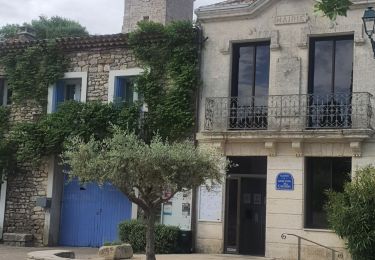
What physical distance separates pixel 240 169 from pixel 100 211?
5055 mm

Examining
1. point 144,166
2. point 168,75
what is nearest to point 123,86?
point 168,75

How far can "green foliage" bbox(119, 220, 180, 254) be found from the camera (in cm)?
1753

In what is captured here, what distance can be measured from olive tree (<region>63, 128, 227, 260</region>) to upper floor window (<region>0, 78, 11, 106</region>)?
10164mm

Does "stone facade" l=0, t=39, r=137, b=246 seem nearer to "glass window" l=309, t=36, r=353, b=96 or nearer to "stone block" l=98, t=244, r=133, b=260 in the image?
"stone block" l=98, t=244, r=133, b=260

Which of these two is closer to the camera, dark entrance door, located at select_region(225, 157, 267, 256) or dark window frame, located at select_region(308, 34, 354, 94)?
dark window frame, located at select_region(308, 34, 354, 94)

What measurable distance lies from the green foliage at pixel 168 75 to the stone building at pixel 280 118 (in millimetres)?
424

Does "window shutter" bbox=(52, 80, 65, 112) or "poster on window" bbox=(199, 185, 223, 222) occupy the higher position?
"window shutter" bbox=(52, 80, 65, 112)

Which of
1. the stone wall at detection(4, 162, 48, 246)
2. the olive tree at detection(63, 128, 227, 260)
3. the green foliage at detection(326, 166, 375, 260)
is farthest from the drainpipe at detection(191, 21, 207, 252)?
the stone wall at detection(4, 162, 48, 246)

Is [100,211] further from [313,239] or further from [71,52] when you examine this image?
[313,239]

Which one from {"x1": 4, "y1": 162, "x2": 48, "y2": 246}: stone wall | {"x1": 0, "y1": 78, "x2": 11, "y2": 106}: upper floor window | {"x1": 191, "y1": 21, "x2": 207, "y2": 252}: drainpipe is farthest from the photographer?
{"x1": 0, "y1": 78, "x2": 11, "y2": 106}: upper floor window

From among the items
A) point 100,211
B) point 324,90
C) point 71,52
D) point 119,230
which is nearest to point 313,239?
point 324,90

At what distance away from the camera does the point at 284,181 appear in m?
17.1

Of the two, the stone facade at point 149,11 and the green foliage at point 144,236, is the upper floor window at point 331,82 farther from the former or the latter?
the stone facade at point 149,11

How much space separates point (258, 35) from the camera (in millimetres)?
18047
